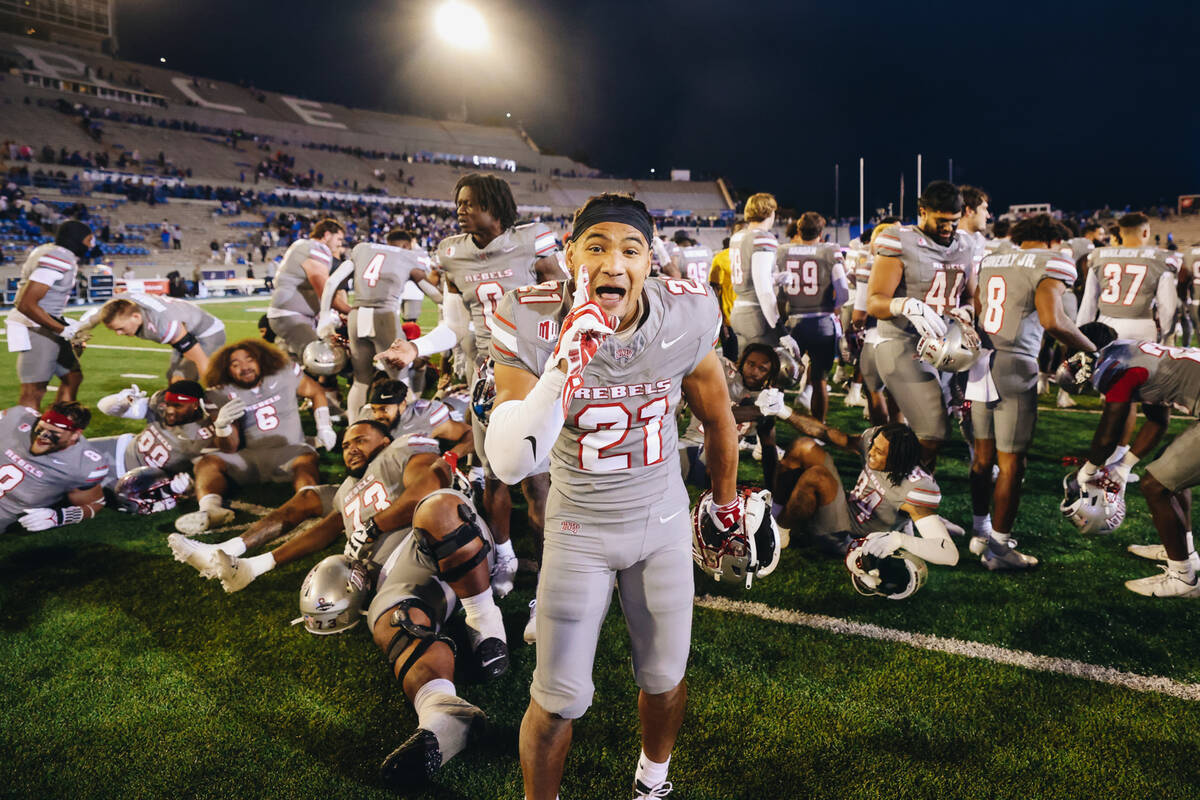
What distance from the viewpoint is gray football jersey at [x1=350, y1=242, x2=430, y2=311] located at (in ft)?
21.1

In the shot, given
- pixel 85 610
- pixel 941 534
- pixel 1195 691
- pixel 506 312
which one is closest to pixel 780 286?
pixel 941 534

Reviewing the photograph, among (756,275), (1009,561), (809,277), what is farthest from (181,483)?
(1009,561)

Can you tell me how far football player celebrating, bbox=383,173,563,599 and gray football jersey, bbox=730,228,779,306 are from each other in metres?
2.59

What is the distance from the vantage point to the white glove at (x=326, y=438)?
6.92 m

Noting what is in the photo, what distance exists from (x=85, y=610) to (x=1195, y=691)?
549 cm

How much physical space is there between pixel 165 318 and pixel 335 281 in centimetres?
153

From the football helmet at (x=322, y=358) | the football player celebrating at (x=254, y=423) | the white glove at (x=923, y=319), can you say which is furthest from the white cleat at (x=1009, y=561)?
the football helmet at (x=322, y=358)

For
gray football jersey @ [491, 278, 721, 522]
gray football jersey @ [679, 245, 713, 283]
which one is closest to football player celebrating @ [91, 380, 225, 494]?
gray football jersey @ [491, 278, 721, 522]

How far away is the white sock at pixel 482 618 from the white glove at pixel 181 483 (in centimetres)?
323

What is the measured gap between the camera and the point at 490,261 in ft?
13.5

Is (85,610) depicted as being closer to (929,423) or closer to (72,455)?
(72,455)

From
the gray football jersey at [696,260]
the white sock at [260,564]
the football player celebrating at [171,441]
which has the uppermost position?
the gray football jersey at [696,260]

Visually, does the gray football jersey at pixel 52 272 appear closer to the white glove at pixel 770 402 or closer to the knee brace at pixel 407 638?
the knee brace at pixel 407 638

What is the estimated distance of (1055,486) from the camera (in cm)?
564
